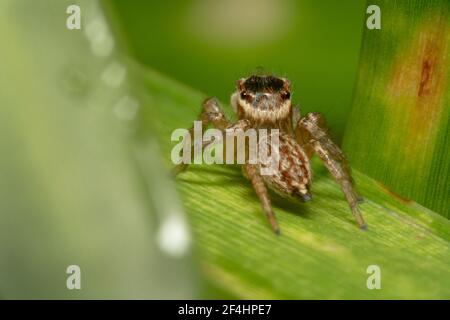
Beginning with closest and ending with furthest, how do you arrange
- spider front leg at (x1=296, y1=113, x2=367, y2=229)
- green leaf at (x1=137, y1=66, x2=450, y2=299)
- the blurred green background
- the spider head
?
green leaf at (x1=137, y1=66, x2=450, y2=299) → spider front leg at (x1=296, y1=113, x2=367, y2=229) → the spider head → the blurred green background

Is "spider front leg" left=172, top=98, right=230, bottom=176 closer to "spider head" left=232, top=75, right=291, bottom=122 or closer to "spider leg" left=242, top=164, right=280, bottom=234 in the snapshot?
"spider head" left=232, top=75, right=291, bottom=122

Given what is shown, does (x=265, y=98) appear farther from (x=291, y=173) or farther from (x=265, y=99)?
(x=291, y=173)

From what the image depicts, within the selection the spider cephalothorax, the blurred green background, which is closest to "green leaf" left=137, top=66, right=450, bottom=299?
A: the spider cephalothorax

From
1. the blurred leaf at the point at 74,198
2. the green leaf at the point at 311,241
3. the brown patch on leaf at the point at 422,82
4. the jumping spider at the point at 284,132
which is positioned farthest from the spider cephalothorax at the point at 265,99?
the blurred leaf at the point at 74,198

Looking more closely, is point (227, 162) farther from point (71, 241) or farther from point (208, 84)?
point (71, 241)

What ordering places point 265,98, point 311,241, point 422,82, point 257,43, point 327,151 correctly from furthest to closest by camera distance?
1. point 257,43
2. point 265,98
3. point 327,151
4. point 422,82
5. point 311,241

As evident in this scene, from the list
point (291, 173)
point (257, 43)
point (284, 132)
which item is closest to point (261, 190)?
point (291, 173)
